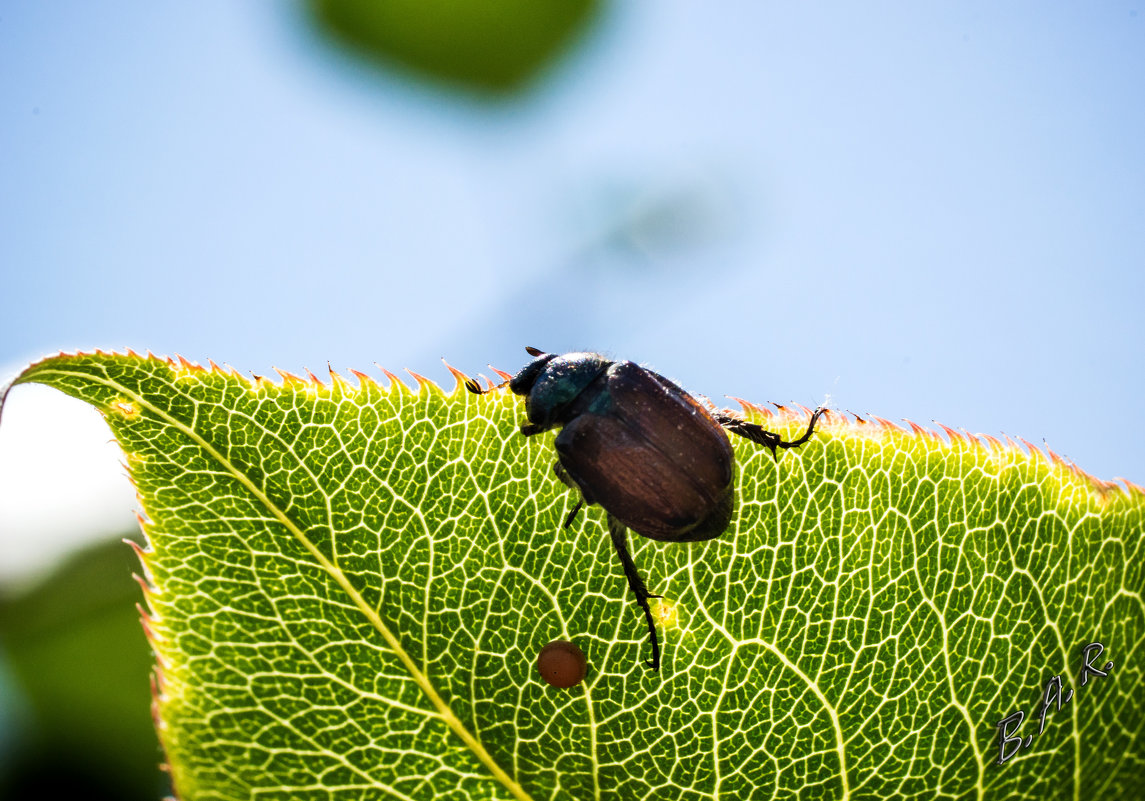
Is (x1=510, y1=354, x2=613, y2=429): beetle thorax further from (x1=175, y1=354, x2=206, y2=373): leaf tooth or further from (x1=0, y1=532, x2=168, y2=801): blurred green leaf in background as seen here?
(x1=0, y1=532, x2=168, y2=801): blurred green leaf in background

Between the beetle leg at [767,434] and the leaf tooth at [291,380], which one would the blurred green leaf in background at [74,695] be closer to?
the leaf tooth at [291,380]

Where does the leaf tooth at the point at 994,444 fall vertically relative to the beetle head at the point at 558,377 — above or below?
below

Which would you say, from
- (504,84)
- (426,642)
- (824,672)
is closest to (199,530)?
(426,642)

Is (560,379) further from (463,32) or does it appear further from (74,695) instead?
(463,32)

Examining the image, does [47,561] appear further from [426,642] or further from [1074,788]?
[1074,788]

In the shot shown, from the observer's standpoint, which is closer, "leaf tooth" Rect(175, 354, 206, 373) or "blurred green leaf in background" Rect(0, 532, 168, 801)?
"leaf tooth" Rect(175, 354, 206, 373)

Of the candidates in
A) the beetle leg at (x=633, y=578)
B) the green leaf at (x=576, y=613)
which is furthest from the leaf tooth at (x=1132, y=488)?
the beetle leg at (x=633, y=578)

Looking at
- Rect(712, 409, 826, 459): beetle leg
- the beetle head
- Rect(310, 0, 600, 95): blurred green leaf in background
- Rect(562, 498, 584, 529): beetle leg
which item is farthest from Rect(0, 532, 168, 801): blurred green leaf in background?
Rect(310, 0, 600, 95): blurred green leaf in background
